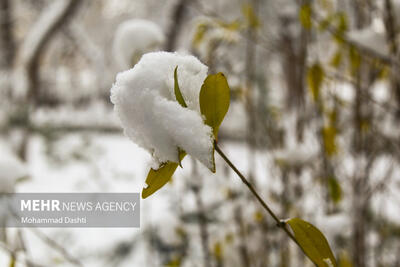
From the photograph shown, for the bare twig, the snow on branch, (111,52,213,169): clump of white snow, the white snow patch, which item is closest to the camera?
(111,52,213,169): clump of white snow

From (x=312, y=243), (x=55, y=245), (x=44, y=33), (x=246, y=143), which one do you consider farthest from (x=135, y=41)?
(x=44, y=33)

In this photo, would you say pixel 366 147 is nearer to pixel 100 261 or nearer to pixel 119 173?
pixel 100 261

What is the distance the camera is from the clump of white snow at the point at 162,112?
0.24 metres

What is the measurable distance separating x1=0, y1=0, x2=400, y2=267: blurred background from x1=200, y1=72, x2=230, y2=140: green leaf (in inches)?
2.5

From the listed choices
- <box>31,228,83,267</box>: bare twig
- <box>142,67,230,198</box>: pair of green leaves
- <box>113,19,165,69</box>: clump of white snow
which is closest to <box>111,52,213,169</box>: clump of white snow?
<box>142,67,230,198</box>: pair of green leaves

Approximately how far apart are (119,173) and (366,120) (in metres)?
3.97

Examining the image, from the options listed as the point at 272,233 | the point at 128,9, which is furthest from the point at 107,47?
the point at 272,233

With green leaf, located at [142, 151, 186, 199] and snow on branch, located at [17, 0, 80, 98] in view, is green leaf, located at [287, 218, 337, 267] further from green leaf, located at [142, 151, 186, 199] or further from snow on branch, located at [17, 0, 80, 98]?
snow on branch, located at [17, 0, 80, 98]

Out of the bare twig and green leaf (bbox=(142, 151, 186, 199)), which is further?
the bare twig

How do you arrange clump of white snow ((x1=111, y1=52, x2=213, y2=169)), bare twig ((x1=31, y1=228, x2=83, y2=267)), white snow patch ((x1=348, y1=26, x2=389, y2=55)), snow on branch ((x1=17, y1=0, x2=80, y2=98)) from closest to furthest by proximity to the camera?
clump of white snow ((x1=111, y1=52, x2=213, y2=169)), bare twig ((x1=31, y1=228, x2=83, y2=267)), white snow patch ((x1=348, y1=26, x2=389, y2=55)), snow on branch ((x1=17, y1=0, x2=80, y2=98))

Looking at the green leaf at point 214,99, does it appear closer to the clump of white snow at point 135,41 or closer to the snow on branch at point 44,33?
the clump of white snow at point 135,41

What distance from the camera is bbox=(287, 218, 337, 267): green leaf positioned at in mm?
272

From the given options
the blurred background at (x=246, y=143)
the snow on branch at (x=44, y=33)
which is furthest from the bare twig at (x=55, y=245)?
the snow on branch at (x=44, y=33)

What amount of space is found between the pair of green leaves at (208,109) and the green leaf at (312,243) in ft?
0.35
